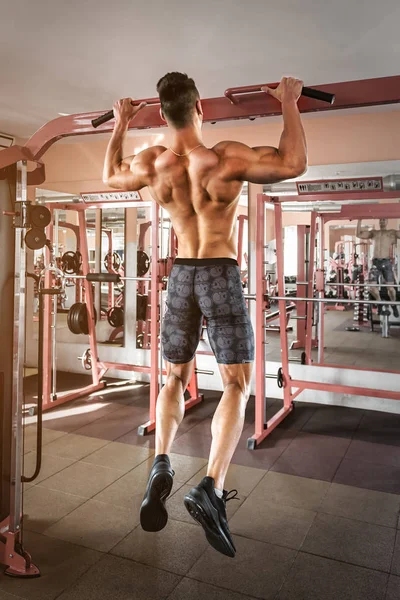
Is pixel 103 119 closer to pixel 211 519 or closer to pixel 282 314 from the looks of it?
pixel 211 519

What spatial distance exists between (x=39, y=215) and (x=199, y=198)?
73 centimetres

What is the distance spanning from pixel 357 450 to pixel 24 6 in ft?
11.4

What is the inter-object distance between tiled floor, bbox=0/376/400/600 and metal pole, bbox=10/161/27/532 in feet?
0.92

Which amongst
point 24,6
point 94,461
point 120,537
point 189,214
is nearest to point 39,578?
point 120,537

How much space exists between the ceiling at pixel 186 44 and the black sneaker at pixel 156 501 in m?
2.35

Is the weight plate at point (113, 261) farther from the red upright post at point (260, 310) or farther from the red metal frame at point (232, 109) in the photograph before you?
the red metal frame at point (232, 109)

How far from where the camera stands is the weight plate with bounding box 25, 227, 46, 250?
205cm

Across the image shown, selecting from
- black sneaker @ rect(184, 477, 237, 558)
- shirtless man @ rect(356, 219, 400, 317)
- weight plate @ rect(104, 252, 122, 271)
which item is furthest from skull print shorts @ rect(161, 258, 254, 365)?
shirtless man @ rect(356, 219, 400, 317)

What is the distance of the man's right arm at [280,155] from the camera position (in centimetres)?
167

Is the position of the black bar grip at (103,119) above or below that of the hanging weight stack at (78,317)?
above

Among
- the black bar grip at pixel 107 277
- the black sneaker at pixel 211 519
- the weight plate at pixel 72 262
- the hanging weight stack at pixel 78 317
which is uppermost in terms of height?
the weight plate at pixel 72 262

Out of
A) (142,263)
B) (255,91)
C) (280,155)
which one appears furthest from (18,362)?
(142,263)

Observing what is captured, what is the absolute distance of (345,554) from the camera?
2.14 metres

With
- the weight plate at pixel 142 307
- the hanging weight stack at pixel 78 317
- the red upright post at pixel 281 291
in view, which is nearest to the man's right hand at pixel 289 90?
the red upright post at pixel 281 291
